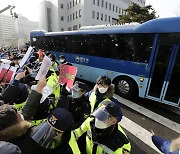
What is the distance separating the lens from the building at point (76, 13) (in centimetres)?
4415

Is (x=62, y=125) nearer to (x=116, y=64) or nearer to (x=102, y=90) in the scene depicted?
(x=102, y=90)

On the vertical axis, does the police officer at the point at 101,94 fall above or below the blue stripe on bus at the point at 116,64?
above

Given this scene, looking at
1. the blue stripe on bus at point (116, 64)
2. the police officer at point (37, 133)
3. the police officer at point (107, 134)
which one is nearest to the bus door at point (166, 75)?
the blue stripe on bus at point (116, 64)

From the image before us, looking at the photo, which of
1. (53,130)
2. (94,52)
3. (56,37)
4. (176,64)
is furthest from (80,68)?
(53,130)

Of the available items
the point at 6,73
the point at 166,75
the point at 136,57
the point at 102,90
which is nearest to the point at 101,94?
the point at 102,90

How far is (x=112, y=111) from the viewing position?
209 cm

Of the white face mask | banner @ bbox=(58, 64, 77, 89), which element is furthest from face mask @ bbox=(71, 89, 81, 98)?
the white face mask

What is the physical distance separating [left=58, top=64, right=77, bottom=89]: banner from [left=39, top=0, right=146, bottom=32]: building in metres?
42.3

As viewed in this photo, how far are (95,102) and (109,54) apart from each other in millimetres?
4358

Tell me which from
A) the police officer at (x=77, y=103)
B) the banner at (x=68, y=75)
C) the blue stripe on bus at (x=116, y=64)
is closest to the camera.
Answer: the police officer at (x=77, y=103)

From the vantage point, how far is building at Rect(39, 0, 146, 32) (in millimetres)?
44153

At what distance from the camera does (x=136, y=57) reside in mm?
6281

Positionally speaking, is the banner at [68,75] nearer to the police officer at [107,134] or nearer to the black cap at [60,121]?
the police officer at [107,134]

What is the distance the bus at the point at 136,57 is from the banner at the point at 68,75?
3524mm
